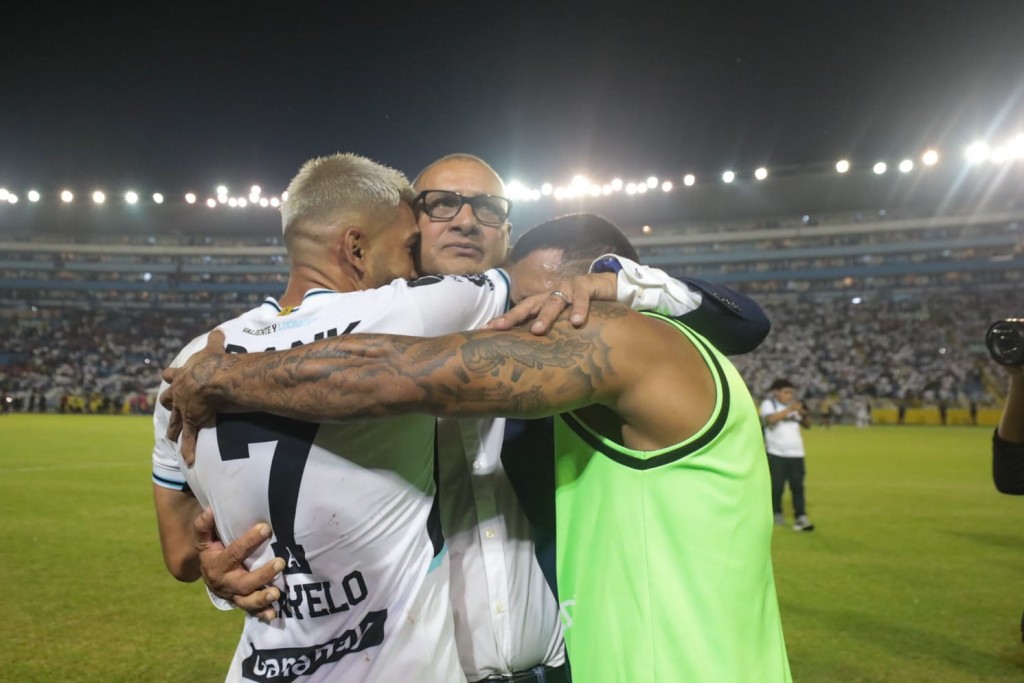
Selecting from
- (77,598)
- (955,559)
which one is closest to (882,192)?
(955,559)

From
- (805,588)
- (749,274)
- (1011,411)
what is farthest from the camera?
(749,274)

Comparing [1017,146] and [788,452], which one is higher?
[1017,146]

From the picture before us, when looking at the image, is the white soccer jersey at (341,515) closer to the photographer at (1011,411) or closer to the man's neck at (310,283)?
the man's neck at (310,283)

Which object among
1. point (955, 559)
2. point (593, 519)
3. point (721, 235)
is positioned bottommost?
point (955, 559)

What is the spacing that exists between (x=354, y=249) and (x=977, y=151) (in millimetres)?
50220

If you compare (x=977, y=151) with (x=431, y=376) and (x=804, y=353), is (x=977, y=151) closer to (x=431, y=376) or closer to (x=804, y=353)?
(x=804, y=353)

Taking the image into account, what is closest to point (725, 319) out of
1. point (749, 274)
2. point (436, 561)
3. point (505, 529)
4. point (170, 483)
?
point (505, 529)

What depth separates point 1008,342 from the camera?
3.97 m

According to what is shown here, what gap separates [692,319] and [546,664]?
120 cm

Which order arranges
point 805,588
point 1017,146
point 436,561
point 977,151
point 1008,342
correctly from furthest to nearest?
1. point 977,151
2. point 1017,146
3. point 805,588
4. point 1008,342
5. point 436,561

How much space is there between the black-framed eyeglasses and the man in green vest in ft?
5.24

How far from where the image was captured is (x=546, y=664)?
2371 millimetres

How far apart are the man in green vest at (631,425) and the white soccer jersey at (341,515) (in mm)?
117

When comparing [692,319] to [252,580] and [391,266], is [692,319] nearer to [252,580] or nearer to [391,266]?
[391,266]
